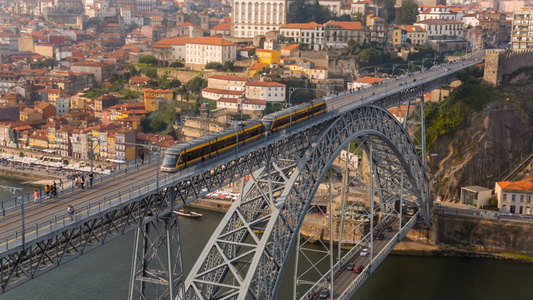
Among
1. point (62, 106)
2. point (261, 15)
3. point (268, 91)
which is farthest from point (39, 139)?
point (261, 15)

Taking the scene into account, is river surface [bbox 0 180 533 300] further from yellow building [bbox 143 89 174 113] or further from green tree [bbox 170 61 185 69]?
green tree [bbox 170 61 185 69]

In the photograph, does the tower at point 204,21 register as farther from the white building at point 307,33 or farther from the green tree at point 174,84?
the green tree at point 174,84

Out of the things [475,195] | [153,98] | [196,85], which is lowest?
[475,195]

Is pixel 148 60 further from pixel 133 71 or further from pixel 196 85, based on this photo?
pixel 196 85

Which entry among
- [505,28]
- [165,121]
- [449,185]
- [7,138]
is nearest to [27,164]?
[7,138]

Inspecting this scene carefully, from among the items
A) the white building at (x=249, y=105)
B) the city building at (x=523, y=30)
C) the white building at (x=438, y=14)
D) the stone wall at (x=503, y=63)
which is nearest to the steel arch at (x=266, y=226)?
the stone wall at (x=503, y=63)

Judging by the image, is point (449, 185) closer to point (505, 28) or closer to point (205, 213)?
point (205, 213)
